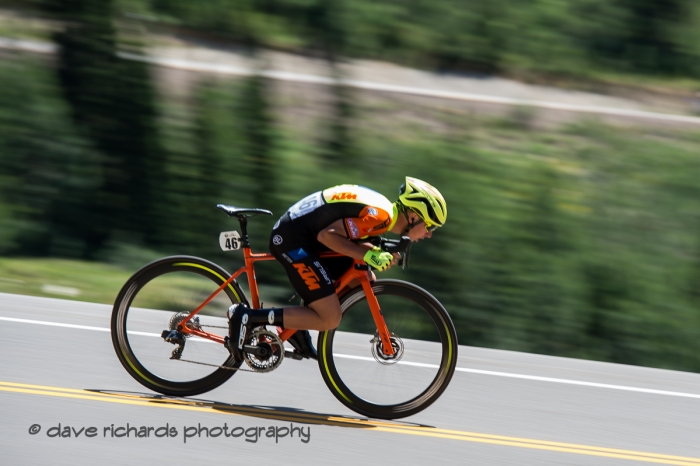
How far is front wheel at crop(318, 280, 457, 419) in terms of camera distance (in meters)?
Result: 5.66

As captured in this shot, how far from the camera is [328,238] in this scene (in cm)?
538

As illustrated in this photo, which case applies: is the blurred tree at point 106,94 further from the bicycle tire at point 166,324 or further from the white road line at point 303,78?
the bicycle tire at point 166,324

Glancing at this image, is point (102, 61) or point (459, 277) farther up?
point (102, 61)

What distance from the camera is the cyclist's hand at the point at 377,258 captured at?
17.3 feet

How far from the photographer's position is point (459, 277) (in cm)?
1045

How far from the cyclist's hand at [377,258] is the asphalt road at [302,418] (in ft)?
3.61

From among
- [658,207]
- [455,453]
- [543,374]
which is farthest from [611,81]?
[455,453]

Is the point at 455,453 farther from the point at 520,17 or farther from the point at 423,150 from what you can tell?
the point at 520,17

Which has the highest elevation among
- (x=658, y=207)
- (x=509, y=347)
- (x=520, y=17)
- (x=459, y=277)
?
(x=520, y=17)

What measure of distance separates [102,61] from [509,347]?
7.34 metres

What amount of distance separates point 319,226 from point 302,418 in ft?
4.15

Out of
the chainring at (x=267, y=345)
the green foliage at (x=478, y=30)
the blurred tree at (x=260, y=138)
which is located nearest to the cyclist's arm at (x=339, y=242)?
the chainring at (x=267, y=345)

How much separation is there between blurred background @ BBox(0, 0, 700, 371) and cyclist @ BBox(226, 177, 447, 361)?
4401 millimetres

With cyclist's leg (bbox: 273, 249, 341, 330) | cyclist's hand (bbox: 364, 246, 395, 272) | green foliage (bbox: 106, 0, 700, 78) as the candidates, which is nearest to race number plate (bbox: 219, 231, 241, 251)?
cyclist's leg (bbox: 273, 249, 341, 330)
